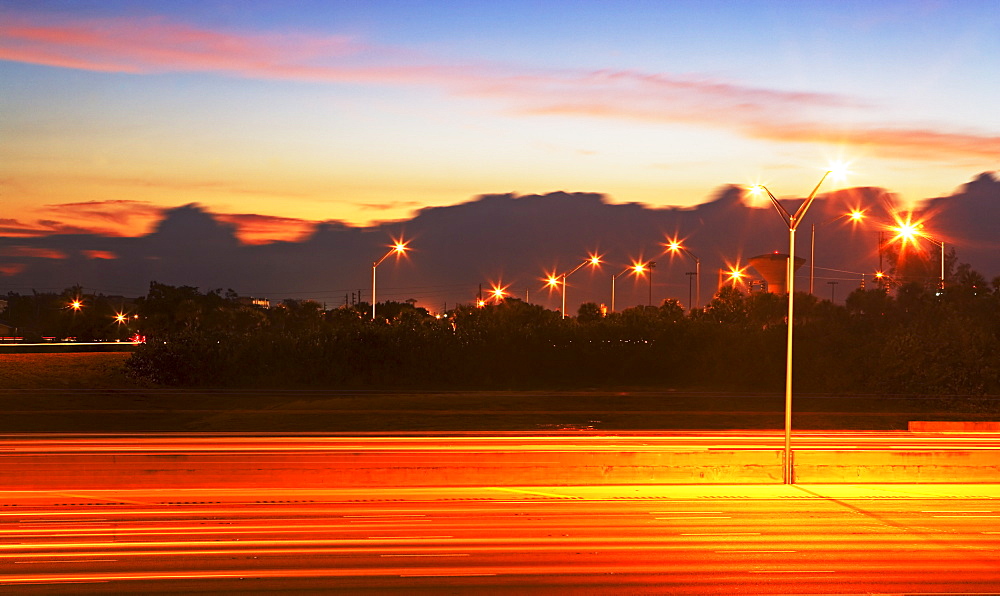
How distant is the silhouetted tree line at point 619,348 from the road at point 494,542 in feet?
138

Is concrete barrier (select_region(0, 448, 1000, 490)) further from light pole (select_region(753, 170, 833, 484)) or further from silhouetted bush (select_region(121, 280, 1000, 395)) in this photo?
silhouetted bush (select_region(121, 280, 1000, 395))

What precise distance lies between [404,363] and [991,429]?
123ft

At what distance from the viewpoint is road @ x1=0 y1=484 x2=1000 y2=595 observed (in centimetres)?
1310

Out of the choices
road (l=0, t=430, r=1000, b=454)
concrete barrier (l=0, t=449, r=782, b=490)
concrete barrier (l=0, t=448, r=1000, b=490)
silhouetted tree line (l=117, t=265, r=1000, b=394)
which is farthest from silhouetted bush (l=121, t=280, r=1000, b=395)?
concrete barrier (l=0, t=449, r=782, b=490)

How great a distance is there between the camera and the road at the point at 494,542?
1310 cm

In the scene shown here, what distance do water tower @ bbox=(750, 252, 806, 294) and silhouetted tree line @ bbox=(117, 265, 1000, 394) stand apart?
18.1 ft

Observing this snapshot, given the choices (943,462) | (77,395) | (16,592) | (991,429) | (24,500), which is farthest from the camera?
(77,395)

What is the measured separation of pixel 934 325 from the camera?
62312mm

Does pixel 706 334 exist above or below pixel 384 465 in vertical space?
above

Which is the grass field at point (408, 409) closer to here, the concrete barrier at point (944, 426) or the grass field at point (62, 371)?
the grass field at point (62, 371)

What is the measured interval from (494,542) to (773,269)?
64202 millimetres

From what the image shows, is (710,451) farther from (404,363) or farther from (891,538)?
(404,363)

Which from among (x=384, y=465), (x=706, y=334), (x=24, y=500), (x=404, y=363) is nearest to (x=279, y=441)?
(x=384, y=465)

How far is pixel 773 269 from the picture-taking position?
76312 millimetres
